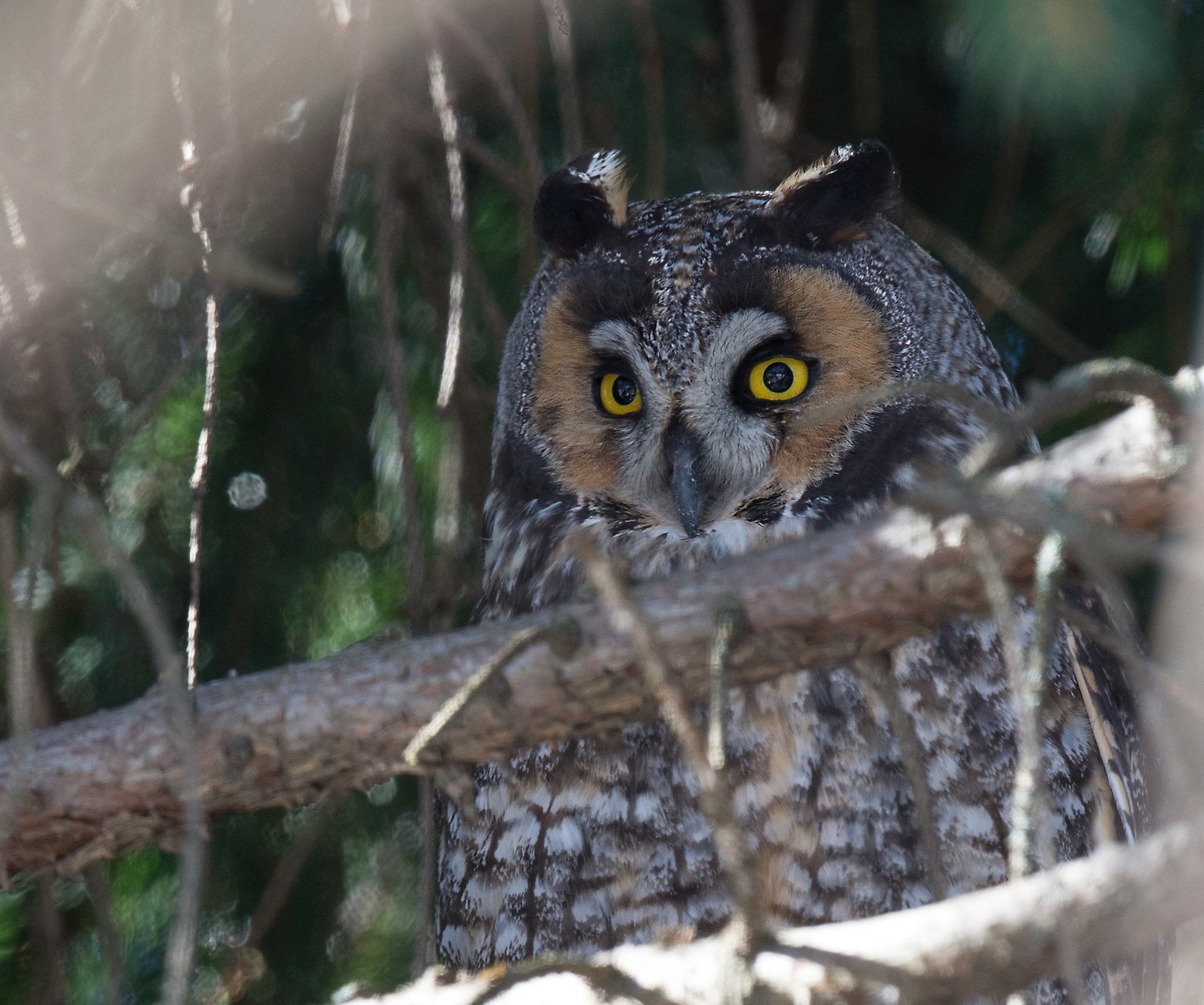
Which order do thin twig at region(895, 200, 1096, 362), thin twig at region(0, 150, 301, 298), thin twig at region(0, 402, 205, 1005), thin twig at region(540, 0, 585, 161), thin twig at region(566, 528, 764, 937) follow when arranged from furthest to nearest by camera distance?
thin twig at region(895, 200, 1096, 362)
thin twig at region(540, 0, 585, 161)
thin twig at region(0, 150, 301, 298)
thin twig at region(0, 402, 205, 1005)
thin twig at region(566, 528, 764, 937)

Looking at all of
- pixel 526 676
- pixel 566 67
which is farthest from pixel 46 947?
pixel 566 67

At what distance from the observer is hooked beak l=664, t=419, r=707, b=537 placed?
145 cm

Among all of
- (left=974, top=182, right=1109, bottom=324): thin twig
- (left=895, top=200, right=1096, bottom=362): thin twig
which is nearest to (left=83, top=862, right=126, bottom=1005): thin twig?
(left=895, top=200, right=1096, bottom=362): thin twig

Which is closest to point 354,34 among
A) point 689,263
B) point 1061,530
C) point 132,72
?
point 132,72

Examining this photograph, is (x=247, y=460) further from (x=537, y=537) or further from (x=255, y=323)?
(x=537, y=537)

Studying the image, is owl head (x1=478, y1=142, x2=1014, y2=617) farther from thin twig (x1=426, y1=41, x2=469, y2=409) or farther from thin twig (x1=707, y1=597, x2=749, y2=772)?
thin twig (x1=707, y1=597, x2=749, y2=772)

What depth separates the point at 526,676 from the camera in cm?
100

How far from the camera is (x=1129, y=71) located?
1274mm

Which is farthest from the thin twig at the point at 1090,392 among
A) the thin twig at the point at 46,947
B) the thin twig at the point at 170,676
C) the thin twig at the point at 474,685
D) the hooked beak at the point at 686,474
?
the thin twig at the point at 46,947

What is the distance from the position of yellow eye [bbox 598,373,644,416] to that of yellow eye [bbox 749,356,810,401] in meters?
0.16

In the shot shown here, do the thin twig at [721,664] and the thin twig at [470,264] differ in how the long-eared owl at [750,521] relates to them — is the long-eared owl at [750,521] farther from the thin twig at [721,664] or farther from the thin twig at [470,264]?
the thin twig at [721,664]

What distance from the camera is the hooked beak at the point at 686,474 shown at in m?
1.45

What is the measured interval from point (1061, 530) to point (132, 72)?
1.28 m

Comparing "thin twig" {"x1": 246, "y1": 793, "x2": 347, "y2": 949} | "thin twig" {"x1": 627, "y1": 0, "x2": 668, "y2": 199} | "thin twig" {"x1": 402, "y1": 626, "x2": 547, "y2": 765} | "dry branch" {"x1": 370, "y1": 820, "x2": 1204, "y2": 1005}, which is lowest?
"dry branch" {"x1": 370, "y1": 820, "x2": 1204, "y2": 1005}
